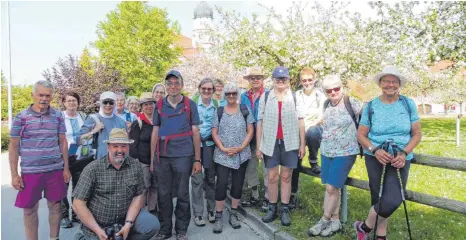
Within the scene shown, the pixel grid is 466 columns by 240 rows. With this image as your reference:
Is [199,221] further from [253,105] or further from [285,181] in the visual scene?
[253,105]

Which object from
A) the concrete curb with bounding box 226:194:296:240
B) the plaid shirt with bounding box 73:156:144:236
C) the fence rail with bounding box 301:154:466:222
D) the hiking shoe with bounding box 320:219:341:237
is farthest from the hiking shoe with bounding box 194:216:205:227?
the fence rail with bounding box 301:154:466:222

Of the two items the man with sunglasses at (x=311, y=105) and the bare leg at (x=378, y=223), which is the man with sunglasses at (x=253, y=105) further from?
the bare leg at (x=378, y=223)

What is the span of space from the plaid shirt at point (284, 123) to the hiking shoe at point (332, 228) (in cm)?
102

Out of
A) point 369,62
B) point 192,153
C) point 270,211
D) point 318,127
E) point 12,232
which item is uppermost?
point 369,62

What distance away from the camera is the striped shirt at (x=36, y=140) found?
12.8ft

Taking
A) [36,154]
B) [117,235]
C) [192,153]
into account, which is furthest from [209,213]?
[36,154]

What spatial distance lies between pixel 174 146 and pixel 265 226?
1662 millimetres

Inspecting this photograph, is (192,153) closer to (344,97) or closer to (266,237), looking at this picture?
(266,237)

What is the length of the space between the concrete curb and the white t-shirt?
142 centimetres

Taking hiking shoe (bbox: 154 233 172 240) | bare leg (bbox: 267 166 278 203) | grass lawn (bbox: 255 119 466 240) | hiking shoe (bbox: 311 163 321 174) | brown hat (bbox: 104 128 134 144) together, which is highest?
brown hat (bbox: 104 128 134 144)

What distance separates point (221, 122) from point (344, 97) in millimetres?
1729

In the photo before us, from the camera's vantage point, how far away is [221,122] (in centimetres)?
494

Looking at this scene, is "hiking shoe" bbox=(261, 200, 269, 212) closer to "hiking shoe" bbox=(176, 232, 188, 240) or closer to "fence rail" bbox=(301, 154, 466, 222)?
"hiking shoe" bbox=(176, 232, 188, 240)

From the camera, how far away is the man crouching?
138 inches
